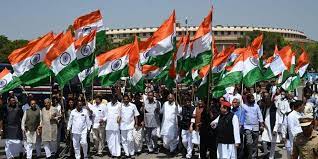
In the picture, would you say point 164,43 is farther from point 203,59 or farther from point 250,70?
point 250,70

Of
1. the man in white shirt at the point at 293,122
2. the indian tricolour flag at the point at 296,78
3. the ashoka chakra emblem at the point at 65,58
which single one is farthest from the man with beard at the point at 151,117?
the indian tricolour flag at the point at 296,78

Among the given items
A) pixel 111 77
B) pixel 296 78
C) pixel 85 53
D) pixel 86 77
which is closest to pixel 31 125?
pixel 85 53

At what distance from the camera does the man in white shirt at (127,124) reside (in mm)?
12133

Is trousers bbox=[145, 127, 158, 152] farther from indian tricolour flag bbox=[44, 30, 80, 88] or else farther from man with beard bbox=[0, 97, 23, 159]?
man with beard bbox=[0, 97, 23, 159]

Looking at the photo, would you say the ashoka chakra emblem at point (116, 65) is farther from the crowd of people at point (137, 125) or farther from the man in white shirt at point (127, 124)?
the man in white shirt at point (127, 124)

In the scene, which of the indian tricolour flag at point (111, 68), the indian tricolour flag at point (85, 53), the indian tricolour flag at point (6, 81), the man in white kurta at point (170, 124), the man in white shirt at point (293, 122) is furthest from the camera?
the indian tricolour flag at point (111, 68)

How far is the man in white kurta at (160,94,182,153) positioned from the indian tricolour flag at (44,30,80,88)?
2.55 m

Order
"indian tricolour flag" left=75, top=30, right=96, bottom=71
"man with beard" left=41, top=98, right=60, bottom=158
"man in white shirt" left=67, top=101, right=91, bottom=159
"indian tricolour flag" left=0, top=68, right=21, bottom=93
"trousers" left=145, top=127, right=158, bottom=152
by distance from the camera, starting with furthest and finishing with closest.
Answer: "indian tricolour flag" left=0, top=68, right=21, bottom=93, "trousers" left=145, top=127, right=158, bottom=152, "indian tricolour flag" left=75, top=30, right=96, bottom=71, "man with beard" left=41, top=98, right=60, bottom=158, "man in white shirt" left=67, top=101, right=91, bottom=159

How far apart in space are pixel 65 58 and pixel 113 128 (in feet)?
7.16

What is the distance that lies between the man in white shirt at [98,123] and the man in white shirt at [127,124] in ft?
2.48

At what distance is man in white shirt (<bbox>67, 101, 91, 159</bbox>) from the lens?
11523mm

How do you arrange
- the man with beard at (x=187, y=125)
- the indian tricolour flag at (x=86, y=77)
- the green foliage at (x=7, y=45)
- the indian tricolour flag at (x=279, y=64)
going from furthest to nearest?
1. the green foliage at (x=7, y=45)
2. the indian tricolour flag at (x=279, y=64)
3. the indian tricolour flag at (x=86, y=77)
4. the man with beard at (x=187, y=125)

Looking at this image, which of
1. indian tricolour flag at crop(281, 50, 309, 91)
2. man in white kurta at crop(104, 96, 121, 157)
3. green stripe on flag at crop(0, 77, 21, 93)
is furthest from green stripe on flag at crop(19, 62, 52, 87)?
indian tricolour flag at crop(281, 50, 309, 91)

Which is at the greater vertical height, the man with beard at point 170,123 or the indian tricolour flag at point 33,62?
the indian tricolour flag at point 33,62
